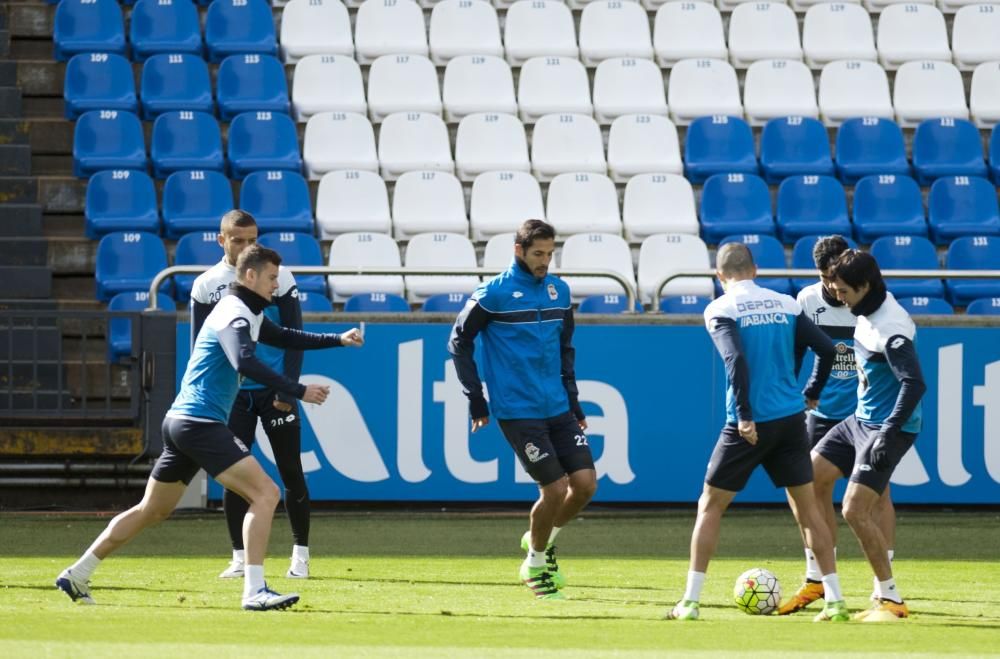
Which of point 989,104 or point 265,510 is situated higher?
point 989,104

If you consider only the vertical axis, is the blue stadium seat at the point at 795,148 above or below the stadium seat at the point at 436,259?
above

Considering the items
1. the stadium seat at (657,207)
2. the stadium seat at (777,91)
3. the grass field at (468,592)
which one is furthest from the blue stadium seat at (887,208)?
the grass field at (468,592)

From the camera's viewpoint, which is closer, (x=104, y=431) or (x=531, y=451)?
(x=531, y=451)

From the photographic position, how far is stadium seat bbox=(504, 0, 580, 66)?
17.9 m

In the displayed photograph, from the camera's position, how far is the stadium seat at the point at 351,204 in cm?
1570

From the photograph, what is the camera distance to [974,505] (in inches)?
538

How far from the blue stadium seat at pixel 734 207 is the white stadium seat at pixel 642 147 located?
2.15ft

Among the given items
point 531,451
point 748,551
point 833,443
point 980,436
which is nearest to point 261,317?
point 531,451

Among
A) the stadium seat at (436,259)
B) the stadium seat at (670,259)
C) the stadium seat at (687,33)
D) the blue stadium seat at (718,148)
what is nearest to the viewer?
the stadium seat at (436,259)

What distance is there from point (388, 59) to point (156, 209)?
10.8 ft

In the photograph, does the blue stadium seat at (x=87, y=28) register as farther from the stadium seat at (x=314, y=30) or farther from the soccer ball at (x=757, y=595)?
the soccer ball at (x=757, y=595)

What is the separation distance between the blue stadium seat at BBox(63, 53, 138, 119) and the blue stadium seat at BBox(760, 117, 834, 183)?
21.6 feet

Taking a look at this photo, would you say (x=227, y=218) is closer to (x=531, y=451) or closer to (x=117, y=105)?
(x=531, y=451)

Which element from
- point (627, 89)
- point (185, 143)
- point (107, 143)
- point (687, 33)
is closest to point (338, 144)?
point (185, 143)
